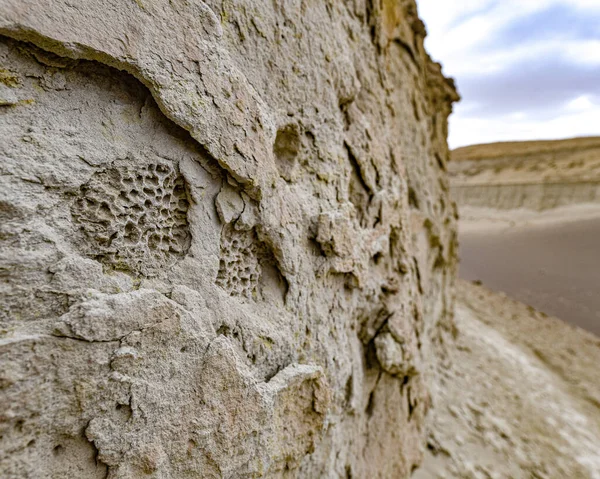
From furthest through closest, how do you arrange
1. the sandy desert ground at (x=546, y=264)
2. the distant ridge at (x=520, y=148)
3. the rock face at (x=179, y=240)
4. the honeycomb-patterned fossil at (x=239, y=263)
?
the distant ridge at (x=520, y=148), the sandy desert ground at (x=546, y=264), the honeycomb-patterned fossil at (x=239, y=263), the rock face at (x=179, y=240)

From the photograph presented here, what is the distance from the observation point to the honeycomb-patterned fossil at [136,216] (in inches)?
30.1

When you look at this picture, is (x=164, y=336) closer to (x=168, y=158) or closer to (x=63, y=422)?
(x=63, y=422)

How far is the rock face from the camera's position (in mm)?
676

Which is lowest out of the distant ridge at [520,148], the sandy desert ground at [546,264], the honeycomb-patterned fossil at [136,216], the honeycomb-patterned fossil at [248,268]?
the sandy desert ground at [546,264]

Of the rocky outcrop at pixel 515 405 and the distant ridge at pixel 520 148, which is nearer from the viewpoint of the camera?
the rocky outcrop at pixel 515 405

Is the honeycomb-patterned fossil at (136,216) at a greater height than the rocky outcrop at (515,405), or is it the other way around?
the honeycomb-patterned fossil at (136,216)

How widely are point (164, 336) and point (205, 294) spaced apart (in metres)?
0.15

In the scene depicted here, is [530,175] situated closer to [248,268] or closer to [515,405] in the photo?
[515,405]

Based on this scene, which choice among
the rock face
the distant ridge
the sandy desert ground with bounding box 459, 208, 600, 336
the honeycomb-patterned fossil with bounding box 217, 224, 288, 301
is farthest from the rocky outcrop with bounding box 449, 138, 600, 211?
the honeycomb-patterned fossil with bounding box 217, 224, 288, 301

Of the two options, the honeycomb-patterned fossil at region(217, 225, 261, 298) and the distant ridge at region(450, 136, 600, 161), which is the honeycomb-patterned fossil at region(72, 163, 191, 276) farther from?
the distant ridge at region(450, 136, 600, 161)

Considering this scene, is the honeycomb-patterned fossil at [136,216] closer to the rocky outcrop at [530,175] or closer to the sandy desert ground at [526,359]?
the sandy desert ground at [526,359]

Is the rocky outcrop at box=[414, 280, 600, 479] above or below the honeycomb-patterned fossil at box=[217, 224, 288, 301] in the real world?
below

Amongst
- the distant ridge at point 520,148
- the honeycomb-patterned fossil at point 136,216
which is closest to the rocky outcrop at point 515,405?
the honeycomb-patterned fossil at point 136,216

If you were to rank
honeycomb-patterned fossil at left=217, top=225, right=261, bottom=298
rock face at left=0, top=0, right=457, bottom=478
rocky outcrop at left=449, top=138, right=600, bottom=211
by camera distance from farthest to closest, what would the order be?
rocky outcrop at left=449, top=138, right=600, bottom=211, honeycomb-patterned fossil at left=217, top=225, right=261, bottom=298, rock face at left=0, top=0, right=457, bottom=478
